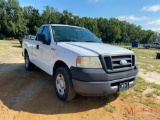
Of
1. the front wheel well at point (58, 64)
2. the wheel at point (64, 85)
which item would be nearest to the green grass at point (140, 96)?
the wheel at point (64, 85)

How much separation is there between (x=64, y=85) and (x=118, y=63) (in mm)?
1313

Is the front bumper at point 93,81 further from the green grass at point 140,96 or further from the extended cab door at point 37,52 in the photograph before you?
the extended cab door at point 37,52

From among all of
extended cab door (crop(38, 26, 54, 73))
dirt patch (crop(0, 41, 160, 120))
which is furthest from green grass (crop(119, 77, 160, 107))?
extended cab door (crop(38, 26, 54, 73))

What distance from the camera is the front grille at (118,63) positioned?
3.81 metres

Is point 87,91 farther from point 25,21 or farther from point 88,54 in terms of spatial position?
point 25,21

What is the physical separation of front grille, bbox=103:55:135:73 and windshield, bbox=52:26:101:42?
5.04ft

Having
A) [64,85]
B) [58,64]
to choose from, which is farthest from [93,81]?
[58,64]

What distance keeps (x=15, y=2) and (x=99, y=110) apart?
255ft

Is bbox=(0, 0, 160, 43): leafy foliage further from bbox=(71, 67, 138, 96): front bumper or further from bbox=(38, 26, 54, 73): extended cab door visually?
bbox=(71, 67, 138, 96): front bumper

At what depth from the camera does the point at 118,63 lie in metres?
3.98

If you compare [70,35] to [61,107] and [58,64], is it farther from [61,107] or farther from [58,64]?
[61,107]

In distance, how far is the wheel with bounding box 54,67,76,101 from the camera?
4.00m

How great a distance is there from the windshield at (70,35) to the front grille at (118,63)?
154 centimetres

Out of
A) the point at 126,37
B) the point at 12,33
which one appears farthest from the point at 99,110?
the point at 126,37
